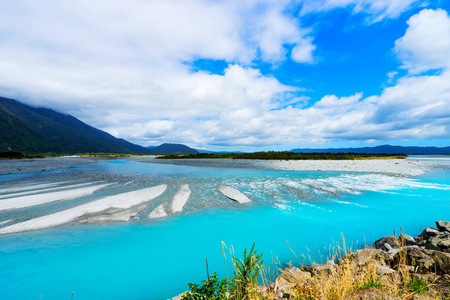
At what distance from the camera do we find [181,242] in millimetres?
11586

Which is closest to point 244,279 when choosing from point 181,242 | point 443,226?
point 181,242

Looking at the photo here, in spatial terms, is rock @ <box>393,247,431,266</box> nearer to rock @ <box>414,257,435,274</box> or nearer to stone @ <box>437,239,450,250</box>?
rock @ <box>414,257,435,274</box>

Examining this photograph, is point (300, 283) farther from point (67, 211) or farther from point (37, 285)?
point (67, 211)

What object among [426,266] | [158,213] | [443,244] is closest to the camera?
[426,266]

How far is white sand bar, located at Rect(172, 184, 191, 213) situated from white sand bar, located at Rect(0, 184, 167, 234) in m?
2.23

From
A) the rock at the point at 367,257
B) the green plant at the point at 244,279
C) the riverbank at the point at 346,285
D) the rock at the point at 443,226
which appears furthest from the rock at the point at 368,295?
the rock at the point at 443,226

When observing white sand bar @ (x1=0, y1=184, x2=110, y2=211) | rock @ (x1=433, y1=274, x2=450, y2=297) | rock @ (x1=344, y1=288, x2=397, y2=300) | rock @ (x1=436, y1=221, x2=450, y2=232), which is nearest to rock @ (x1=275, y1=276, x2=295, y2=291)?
rock @ (x1=344, y1=288, x2=397, y2=300)

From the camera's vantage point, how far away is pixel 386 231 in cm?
1329

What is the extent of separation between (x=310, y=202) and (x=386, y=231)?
6847mm

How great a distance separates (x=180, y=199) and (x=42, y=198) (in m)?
13.2

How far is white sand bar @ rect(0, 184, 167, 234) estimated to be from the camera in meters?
12.8

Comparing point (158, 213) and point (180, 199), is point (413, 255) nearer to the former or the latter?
point (158, 213)

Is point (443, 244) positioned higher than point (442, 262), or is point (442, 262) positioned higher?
point (442, 262)

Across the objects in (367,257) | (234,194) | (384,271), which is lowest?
(234,194)
